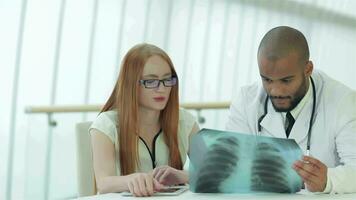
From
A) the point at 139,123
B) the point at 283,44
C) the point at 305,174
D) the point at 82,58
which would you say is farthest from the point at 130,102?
the point at 82,58

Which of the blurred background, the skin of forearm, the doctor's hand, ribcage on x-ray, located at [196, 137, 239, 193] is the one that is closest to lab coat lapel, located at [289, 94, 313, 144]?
the doctor's hand

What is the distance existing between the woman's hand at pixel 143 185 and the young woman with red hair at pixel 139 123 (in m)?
0.23

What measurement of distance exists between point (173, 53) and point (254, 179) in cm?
246

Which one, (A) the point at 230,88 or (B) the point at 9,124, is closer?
(B) the point at 9,124

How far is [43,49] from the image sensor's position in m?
3.45

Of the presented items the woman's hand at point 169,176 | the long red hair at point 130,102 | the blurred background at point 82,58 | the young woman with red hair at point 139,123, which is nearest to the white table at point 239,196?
the woman's hand at point 169,176

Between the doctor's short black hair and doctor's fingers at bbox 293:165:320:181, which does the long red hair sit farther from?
doctor's fingers at bbox 293:165:320:181

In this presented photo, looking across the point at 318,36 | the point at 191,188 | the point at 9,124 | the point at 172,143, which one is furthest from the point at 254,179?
the point at 318,36

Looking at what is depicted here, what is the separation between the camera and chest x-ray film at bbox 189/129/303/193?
1.79 metres

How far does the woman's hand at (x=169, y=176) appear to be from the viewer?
6.56 ft

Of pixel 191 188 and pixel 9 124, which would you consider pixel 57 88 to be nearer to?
pixel 9 124

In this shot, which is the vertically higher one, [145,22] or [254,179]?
[145,22]

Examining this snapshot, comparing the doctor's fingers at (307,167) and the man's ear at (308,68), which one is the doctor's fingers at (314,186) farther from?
the man's ear at (308,68)

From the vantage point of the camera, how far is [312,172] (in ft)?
6.04
